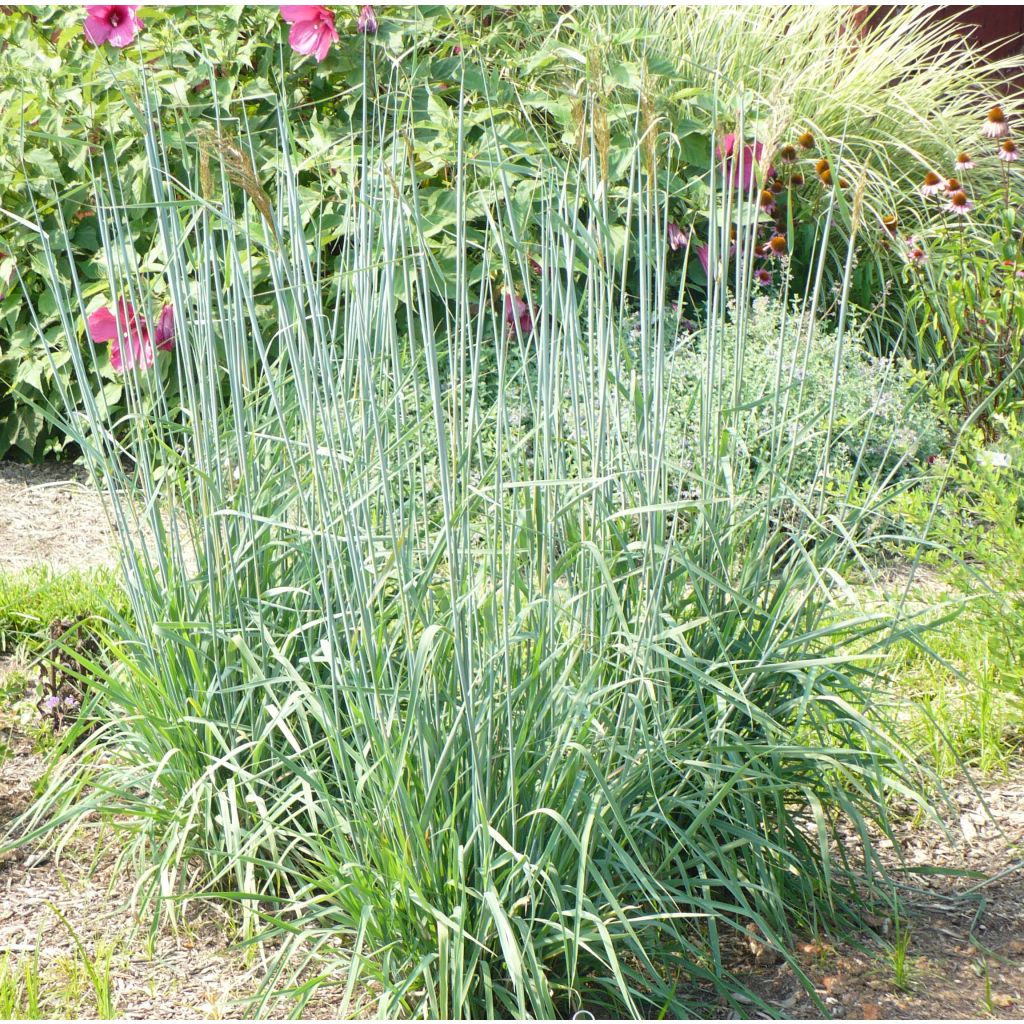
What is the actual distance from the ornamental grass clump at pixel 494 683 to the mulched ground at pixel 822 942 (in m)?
0.07

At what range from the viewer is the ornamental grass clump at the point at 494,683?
1.63m

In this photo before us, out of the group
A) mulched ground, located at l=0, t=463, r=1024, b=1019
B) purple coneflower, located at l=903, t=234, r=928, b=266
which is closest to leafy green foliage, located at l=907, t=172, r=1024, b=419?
purple coneflower, located at l=903, t=234, r=928, b=266

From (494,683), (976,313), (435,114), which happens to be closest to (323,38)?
(435,114)

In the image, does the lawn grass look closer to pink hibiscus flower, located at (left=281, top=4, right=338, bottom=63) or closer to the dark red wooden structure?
pink hibiscus flower, located at (left=281, top=4, right=338, bottom=63)

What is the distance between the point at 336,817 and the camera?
171 centimetres

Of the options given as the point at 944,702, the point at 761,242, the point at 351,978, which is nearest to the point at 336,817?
the point at 351,978

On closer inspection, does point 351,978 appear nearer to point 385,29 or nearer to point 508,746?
point 508,746

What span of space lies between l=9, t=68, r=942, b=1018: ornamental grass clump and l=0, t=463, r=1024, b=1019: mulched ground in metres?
0.07

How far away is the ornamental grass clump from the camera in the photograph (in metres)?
1.63

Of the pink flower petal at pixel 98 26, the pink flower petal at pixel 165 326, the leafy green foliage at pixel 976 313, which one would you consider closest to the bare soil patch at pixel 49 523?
the pink flower petal at pixel 165 326

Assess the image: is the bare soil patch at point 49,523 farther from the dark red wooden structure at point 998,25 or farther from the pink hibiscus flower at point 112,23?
the dark red wooden structure at point 998,25

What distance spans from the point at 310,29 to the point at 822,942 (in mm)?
2433

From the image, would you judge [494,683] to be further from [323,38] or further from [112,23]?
[323,38]

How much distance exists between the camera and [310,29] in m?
2.96
